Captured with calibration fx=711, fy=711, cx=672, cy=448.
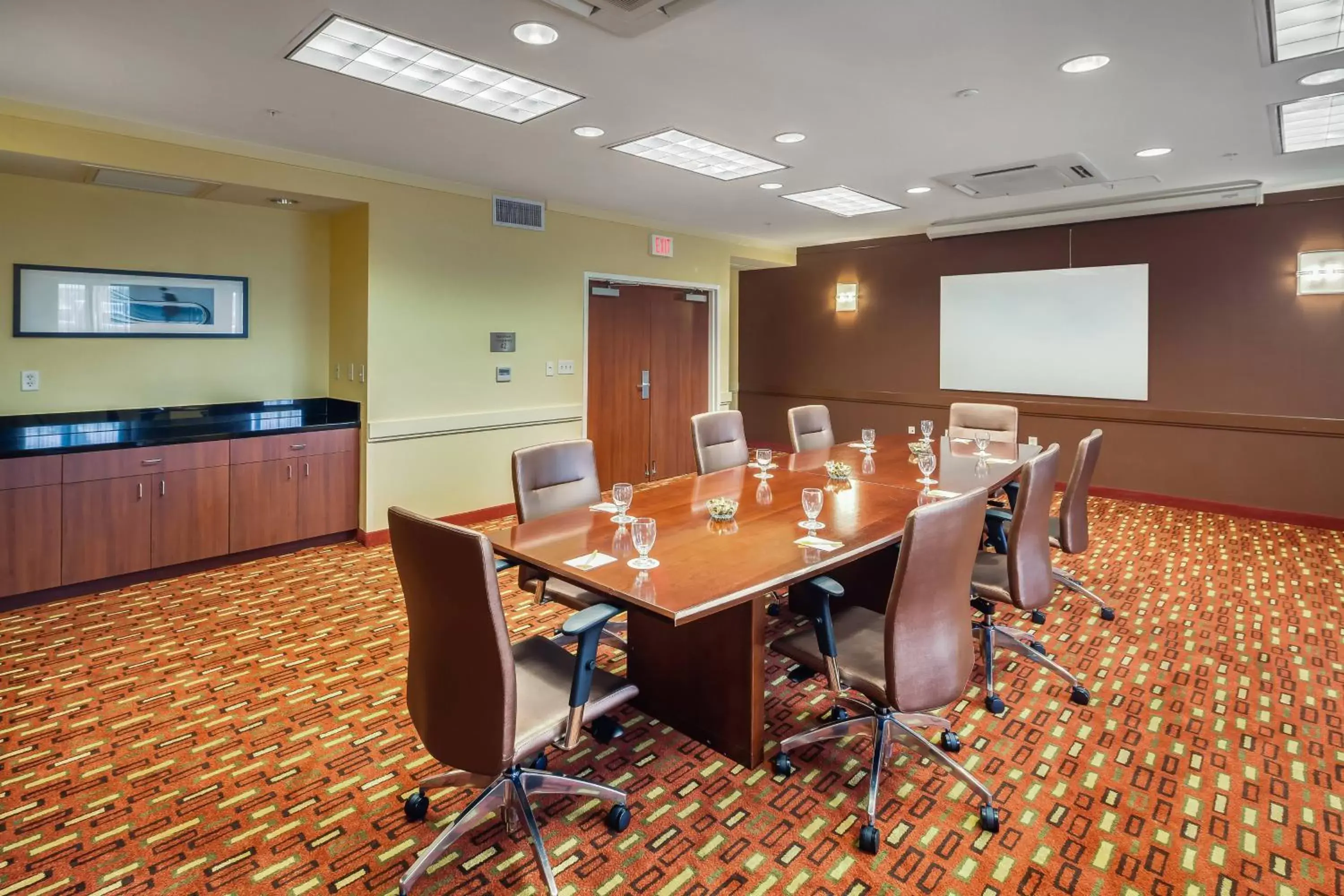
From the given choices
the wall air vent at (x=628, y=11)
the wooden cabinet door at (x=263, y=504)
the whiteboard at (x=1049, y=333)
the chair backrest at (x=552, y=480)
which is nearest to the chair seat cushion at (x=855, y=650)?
the chair backrest at (x=552, y=480)

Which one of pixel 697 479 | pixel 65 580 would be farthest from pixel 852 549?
pixel 65 580

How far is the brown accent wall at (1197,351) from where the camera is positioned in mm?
5484

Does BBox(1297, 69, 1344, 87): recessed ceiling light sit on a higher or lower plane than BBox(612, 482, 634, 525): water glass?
higher

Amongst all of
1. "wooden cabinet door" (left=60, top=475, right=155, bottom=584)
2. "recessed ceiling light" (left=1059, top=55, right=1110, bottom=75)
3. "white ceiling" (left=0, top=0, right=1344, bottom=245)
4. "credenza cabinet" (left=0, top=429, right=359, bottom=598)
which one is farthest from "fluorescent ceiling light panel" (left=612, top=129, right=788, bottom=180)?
"wooden cabinet door" (left=60, top=475, right=155, bottom=584)

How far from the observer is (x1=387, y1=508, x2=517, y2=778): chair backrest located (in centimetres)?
161

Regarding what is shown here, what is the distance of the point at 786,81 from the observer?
3.22 m

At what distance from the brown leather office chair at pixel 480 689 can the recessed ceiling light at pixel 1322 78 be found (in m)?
3.81

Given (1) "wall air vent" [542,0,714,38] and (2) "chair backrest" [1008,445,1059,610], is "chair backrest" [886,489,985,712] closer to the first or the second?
(2) "chair backrest" [1008,445,1059,610]

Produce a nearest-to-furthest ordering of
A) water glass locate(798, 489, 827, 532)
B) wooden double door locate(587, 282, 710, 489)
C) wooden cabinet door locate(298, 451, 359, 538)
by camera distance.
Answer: water glass locate(798, 489, 827, 532) < wooden cabinet door locate(298, 451, 359, 538) < wooden double door locate(587, 282, 710, 489)

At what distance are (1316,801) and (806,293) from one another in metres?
7.02

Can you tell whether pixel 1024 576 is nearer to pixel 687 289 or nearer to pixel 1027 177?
pixel 1027 177

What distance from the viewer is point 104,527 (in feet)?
12.9

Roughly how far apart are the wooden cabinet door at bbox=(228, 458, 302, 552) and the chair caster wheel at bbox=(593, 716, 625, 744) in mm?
3080

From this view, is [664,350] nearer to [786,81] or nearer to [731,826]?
[786,81]
